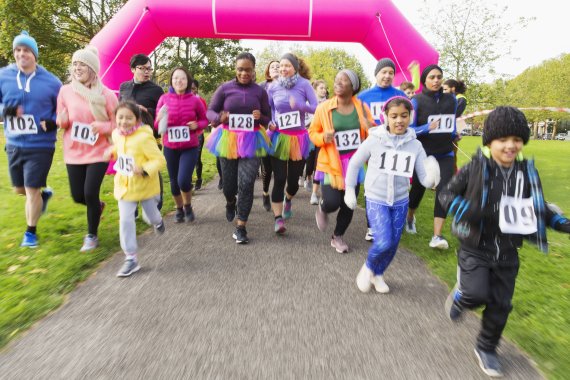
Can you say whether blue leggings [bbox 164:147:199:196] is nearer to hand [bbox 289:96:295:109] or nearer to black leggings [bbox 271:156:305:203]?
black leggings [bbox 271:156:305:203]

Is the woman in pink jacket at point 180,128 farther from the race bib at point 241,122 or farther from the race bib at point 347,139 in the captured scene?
the race bib at point 347,139

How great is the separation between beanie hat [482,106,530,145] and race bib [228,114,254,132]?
3.10m

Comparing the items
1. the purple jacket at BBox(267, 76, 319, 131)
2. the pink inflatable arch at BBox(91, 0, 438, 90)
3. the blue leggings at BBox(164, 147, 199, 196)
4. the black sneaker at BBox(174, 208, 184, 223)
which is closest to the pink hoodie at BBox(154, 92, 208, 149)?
the blue leggings at BBox(164, 147, 199, 196)

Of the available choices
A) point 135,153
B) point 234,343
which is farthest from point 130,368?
point 135,153

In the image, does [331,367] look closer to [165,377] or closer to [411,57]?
[165,377]

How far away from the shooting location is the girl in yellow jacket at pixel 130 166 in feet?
12.8

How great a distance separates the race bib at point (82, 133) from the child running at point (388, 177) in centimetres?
298

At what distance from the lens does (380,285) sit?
3.62m

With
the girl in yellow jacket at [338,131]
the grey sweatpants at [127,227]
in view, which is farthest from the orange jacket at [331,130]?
the grey sweatpants at [127,227]

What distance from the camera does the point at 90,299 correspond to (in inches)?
132

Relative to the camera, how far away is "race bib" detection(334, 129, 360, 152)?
4.44 metres

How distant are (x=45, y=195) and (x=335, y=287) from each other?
154 inches

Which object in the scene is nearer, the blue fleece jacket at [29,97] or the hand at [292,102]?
the blue fleece jacket at [29,97]

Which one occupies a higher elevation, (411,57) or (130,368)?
(411,57)
